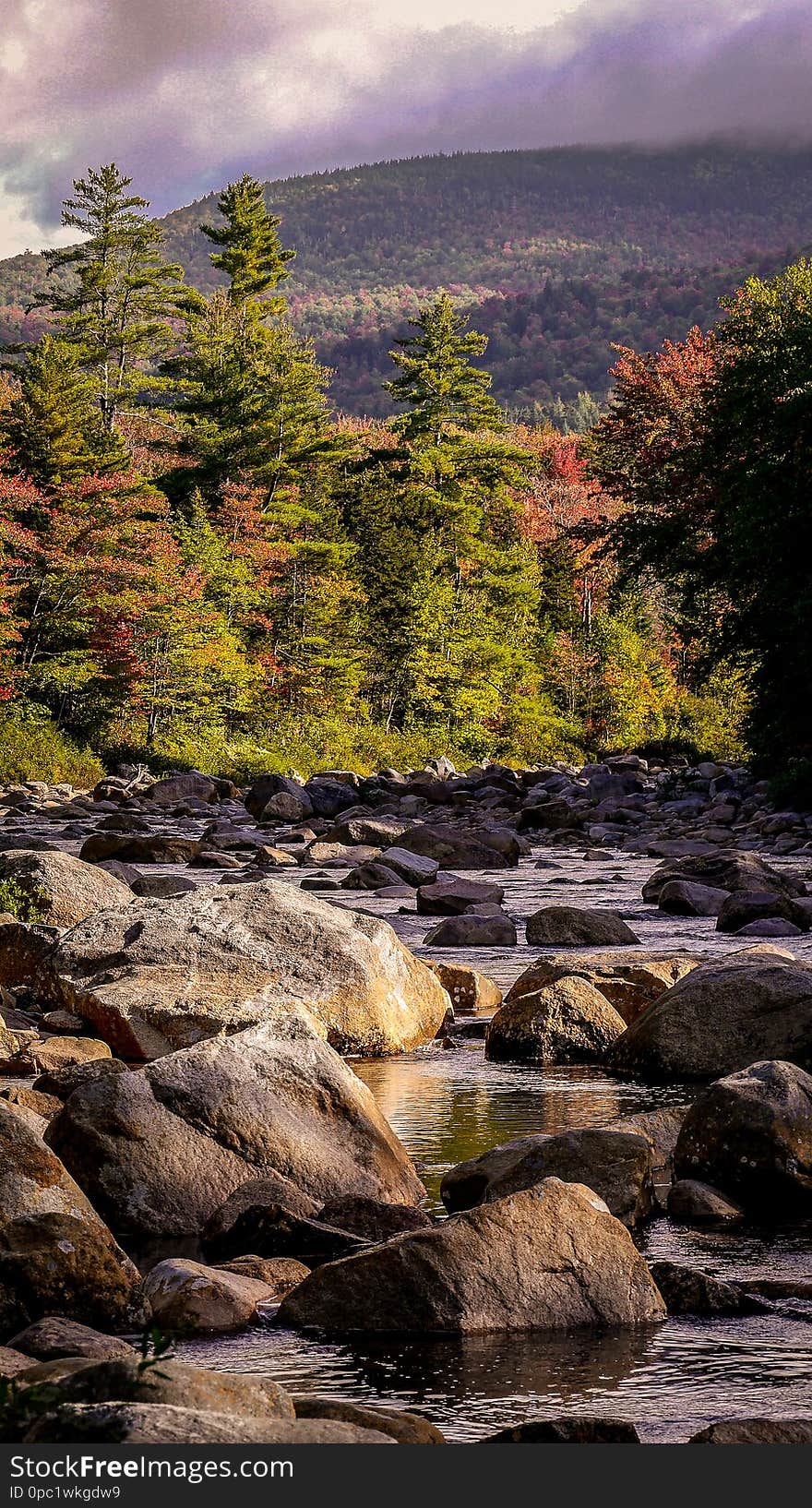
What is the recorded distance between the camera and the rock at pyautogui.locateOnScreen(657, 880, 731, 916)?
45.1ft

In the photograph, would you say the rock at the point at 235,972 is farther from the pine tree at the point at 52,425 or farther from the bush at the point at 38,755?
the pine tree at the point at 52,425

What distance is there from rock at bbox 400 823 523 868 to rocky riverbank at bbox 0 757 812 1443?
4377 millimetres

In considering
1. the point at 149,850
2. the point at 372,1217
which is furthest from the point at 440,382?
the point at 372,1217

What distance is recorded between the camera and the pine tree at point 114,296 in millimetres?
53656

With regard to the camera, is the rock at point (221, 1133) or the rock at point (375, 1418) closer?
the rock at point (375, 1418)

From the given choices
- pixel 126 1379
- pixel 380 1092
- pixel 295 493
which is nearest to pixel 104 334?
pixel 295 493

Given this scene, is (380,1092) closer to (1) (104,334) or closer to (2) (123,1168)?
(2) (123,1168)

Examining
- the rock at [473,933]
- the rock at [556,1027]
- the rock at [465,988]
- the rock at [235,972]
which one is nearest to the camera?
the rock at [235,972]

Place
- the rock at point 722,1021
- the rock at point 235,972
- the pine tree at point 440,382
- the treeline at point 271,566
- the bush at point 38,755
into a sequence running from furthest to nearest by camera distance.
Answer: the pine tree at point 440,382
the treeline at point 271,566
the bush at point 38,755
the rock at point 235,972
the rock at point 722,1021

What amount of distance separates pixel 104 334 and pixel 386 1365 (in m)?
54.8

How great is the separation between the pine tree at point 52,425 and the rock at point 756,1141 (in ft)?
109

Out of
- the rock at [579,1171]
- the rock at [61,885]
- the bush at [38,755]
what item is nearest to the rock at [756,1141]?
the rock at [579,1171]

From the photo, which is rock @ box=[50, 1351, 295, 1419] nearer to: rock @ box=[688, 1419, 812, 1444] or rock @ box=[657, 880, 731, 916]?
rock @ box=[688, 1419, 812, 1444]

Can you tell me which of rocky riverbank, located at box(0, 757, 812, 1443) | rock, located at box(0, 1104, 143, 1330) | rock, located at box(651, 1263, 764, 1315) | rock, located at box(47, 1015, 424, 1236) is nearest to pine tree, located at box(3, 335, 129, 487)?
rocky riverbank, located at box(0, 757, 812, 1443)
